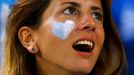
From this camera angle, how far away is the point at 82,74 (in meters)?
1.57

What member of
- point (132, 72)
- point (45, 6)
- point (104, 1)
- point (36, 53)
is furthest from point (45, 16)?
point (132, 72)

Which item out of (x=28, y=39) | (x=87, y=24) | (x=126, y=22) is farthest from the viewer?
(x=126, y=22)

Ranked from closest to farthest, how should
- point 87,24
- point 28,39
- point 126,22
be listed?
point 87,24 < point 28,39 < point 126,22

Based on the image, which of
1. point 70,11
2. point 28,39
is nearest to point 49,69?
point 28,39

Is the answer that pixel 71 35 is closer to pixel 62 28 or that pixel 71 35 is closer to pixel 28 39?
pixel 62 28

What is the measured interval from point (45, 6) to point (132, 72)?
0.52 meters

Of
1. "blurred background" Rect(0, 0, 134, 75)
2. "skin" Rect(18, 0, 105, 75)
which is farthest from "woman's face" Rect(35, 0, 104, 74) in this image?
"blurred background" Rect(0, 0, 134, 75)

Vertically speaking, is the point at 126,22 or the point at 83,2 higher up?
the point at 83,2

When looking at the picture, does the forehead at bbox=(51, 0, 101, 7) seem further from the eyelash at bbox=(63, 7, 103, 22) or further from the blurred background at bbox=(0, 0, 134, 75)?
the blurred background at bbox=(0, 0, 134, 75)

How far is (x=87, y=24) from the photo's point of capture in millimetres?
1504

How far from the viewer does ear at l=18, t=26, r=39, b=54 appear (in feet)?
5.25

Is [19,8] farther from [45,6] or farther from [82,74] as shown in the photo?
[82,74]

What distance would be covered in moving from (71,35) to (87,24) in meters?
0.08

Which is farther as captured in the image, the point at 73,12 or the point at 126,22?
the point at 126,22
